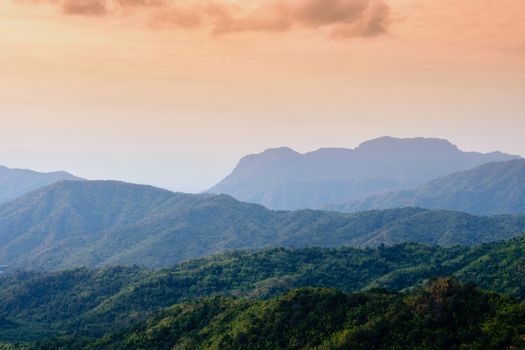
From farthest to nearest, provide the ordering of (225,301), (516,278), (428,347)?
1. (516,278)
2. (225,301)
3. (428,347)

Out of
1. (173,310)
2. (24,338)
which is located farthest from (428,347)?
(24,338)

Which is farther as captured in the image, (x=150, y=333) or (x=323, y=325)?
(x=150, y=333)

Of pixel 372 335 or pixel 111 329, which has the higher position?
pixel 372 335

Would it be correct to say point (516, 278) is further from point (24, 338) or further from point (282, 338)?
point (24, 338)

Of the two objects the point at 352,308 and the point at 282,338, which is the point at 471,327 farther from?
the point at 282,338

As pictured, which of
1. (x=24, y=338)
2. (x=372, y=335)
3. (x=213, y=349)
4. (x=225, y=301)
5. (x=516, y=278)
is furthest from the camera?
(x=24, y=338)

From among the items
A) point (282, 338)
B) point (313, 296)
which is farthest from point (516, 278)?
point (282, 338)
